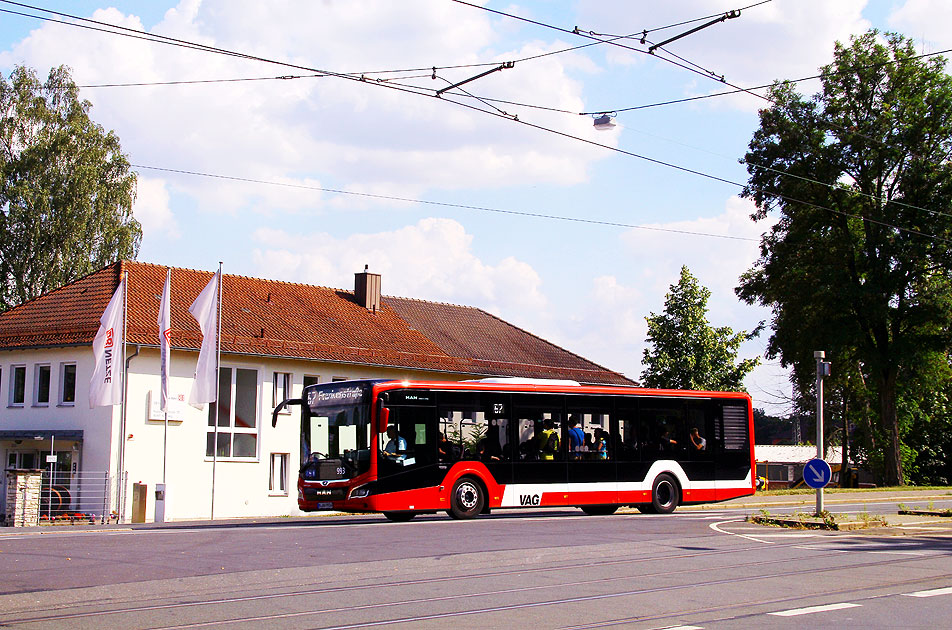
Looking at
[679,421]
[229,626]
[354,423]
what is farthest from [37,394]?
[229,626]

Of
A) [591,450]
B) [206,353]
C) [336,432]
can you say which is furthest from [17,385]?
[591,450]

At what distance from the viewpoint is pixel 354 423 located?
21844 millimetres

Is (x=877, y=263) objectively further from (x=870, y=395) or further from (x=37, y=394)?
(x=37, y=394)

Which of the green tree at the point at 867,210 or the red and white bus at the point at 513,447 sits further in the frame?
the green tree at the point at 867,210

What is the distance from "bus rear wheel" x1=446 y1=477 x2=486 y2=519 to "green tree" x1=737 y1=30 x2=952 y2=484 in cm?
2588

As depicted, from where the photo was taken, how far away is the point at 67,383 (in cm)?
3678

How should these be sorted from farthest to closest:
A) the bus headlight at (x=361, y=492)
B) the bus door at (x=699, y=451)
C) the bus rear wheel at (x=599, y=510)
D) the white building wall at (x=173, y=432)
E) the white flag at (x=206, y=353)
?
the white building wall at (x=173, y=432) < the white flag at (x=206, y=353) < the bus door at (x=699, y=451) < the bus rear wheel at (x=599, y=510) < the bus headlight at (x=361, y=492)

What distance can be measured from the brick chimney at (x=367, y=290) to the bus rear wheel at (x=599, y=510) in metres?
23.6

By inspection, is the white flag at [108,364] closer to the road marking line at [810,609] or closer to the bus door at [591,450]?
the bus door at [591,450]

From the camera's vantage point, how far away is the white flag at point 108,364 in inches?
1145

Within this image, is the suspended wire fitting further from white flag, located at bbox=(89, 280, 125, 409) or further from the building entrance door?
the building entrance door

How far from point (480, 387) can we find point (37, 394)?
20.8 meters

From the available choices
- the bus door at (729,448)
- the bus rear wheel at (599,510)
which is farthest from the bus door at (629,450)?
the bus door at (729,448)

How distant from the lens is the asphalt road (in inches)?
385
